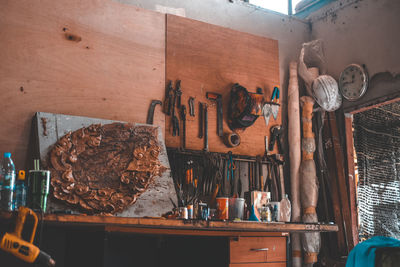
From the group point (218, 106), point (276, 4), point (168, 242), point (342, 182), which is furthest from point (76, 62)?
point (342, 182)

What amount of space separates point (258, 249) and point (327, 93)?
1774 millimetres

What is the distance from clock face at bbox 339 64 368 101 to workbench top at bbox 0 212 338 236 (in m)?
1.47

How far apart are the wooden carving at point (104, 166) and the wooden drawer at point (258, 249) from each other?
2.57ft

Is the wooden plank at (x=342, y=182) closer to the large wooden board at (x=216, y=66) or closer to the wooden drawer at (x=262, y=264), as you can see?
the large wooden board at (x=216, y=66)

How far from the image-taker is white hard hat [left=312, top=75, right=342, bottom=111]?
382 cm

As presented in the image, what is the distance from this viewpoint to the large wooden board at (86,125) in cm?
274

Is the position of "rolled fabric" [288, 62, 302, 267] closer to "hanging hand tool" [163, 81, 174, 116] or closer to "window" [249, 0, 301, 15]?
"window" [249, 0, 301, 15]

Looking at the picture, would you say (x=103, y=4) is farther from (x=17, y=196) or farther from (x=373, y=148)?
(x=373, y=148)

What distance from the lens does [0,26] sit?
289 cm

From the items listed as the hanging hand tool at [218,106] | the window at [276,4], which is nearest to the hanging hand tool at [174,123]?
the hanging hand tool at [218,106]

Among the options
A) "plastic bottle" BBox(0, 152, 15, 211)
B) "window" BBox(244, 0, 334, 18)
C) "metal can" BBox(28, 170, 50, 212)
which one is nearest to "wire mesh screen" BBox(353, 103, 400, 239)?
"window" BBox(244, 0, 334, 18)

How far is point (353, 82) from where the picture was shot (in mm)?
3826

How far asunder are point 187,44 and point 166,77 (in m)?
0.37

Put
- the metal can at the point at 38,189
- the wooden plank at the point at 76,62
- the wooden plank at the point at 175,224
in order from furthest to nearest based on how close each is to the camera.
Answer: the wooden plank at the point at 76,62 < the metal can at the point at 38,189 < the wooden plank at the point at 175,224
